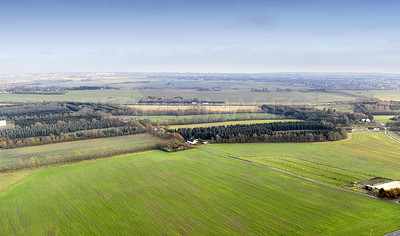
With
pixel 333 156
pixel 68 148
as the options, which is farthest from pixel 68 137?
pixel 333 156

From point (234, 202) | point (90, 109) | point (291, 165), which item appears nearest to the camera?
point (234, 202)

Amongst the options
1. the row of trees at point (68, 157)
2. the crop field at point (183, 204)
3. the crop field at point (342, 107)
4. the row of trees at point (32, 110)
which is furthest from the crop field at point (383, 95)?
the row of trees at point (32, 110)

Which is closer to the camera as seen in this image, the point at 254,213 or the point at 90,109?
the point at 254,213

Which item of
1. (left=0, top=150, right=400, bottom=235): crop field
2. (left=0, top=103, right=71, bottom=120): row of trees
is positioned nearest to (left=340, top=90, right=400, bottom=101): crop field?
(left=0, top=150, right=400, bottom=235): crop field

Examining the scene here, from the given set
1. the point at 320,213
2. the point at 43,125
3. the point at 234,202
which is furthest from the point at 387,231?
the point at 43,125

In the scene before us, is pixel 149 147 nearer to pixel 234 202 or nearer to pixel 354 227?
pixel 234 202

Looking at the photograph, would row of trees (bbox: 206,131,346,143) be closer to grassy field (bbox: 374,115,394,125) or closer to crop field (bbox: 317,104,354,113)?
grassy field (bbox: 374,115,394,125)
